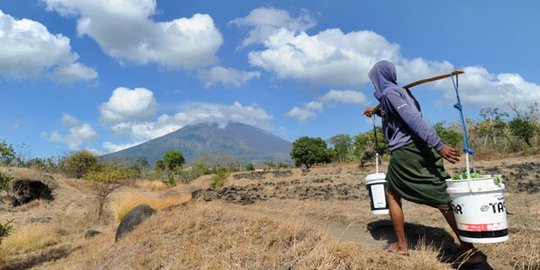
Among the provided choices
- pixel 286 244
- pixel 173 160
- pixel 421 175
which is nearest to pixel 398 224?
pixel 421 175

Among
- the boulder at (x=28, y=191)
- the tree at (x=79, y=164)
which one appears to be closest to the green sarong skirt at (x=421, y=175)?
the boulder at (x=28, y=191)

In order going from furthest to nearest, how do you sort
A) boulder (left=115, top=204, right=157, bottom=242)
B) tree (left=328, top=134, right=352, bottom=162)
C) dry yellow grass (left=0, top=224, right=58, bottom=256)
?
tree (left=328, top=134, right=352, bottom=162)
dry yellow grass (left=0, top=224, right=58, bottom=256)
boulder (left=115, top=204, right=157, bottom=242)

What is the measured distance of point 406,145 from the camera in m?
3.53

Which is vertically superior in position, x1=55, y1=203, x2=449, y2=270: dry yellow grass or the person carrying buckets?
the person carrying buckets

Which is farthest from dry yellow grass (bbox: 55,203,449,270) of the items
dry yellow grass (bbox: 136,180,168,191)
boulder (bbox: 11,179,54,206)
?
dry yellow grass (bbox: 136,180,168,191)

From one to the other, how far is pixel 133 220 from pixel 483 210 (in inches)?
262

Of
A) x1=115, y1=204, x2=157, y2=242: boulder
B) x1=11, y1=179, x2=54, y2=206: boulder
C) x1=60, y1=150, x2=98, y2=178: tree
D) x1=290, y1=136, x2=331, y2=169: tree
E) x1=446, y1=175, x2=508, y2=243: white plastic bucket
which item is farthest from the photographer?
x1=290, y1=136, x2=331, y2=169: tree

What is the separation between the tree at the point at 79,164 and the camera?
26578 millimetres

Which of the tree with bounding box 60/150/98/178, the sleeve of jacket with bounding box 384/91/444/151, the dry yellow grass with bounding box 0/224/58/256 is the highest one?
the tree with bounding box 60/150/98/178

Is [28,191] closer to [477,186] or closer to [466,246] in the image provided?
[466,246]

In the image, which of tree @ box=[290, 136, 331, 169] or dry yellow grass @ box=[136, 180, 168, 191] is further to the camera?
tree @ box=[290, 136, 331, 169]

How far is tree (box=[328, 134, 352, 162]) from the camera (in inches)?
1428

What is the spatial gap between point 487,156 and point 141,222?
22652mm

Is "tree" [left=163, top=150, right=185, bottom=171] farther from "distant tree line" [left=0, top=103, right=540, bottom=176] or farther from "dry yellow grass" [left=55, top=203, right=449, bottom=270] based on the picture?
"dry yellow grass" [left=55, top=203, right=449, bottom=270]
